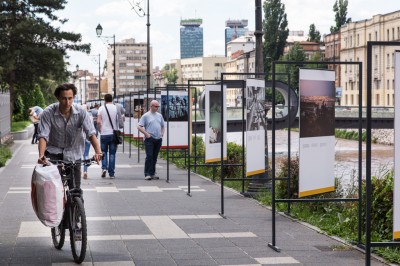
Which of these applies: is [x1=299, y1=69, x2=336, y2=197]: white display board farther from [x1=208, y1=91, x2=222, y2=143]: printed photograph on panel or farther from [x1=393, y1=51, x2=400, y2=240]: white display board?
[x1=208, y1=91, x2=222, y2=143]: printed photograph on panel

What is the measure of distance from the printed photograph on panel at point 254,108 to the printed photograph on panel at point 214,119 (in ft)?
6.20

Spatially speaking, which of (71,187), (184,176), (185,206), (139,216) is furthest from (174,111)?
(71,187)

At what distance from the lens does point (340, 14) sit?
4902 inches

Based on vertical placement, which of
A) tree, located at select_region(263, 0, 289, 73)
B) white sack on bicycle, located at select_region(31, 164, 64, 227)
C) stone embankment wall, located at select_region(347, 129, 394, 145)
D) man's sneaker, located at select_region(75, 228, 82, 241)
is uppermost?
tree, located at select_region(263, 0, 289, 73)

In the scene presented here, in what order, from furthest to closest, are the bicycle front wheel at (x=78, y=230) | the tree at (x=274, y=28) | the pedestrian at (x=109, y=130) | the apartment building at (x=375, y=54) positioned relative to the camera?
the tree at (x=274, y=28) < the apartment building at (x=375, y=54) < the pedestrian at (x=109, y=130) < the bicycle front wheel at (x=78, y=230)

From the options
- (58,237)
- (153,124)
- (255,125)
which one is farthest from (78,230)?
(153,124)

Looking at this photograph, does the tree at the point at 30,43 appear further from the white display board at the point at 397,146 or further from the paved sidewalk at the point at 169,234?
the white display board at the point at 397,146

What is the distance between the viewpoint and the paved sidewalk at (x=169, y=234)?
8.78 m

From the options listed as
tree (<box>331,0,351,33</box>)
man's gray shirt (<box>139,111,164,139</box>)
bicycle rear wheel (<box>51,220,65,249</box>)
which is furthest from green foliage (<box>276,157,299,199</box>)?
tree (<box>331,0,351,33</box>)

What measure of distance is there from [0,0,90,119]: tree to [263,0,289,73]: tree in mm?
53665

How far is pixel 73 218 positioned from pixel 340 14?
119 meters

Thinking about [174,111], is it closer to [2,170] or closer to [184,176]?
[184,176]

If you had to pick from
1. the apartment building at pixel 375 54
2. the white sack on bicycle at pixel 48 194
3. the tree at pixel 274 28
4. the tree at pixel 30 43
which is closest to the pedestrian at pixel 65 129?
the white sack on bicycle at pixel 48 194

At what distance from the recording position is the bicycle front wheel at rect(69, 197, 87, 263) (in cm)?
832
